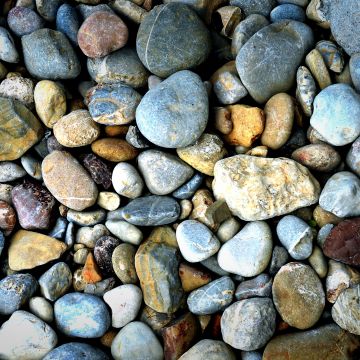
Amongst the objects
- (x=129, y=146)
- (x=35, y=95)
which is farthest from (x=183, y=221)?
(x=35, y=95)

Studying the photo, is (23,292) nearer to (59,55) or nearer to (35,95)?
(35,95)

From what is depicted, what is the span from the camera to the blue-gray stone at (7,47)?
8.11 ft

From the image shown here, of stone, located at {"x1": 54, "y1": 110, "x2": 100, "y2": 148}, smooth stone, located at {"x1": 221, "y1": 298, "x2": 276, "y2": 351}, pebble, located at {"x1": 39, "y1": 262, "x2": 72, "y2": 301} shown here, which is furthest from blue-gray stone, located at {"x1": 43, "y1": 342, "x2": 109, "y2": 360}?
stone, located at {"x1": 54, "y1": 110, "x2": 100, "y2": 148}

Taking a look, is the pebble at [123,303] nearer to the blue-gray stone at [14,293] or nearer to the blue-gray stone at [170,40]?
the blue-gray stone at [14,293]

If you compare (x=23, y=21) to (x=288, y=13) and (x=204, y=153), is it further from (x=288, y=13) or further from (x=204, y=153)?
(x=288, y=13)

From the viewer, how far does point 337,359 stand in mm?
1967

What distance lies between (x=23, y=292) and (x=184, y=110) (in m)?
1.06

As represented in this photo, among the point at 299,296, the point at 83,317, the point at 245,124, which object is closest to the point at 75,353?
the point at 83,317

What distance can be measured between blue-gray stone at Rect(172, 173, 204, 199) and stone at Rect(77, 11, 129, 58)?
743 mm

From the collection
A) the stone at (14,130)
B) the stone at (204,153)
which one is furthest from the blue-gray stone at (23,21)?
the stone at (204,153)

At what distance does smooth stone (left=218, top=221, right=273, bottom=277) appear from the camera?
2152 mm

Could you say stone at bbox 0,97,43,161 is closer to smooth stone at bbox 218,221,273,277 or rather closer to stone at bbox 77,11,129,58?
stone at bbox 77,11,129,58

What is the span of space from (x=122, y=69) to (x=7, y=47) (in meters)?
0.57

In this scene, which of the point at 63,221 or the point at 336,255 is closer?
the point at 336,255
